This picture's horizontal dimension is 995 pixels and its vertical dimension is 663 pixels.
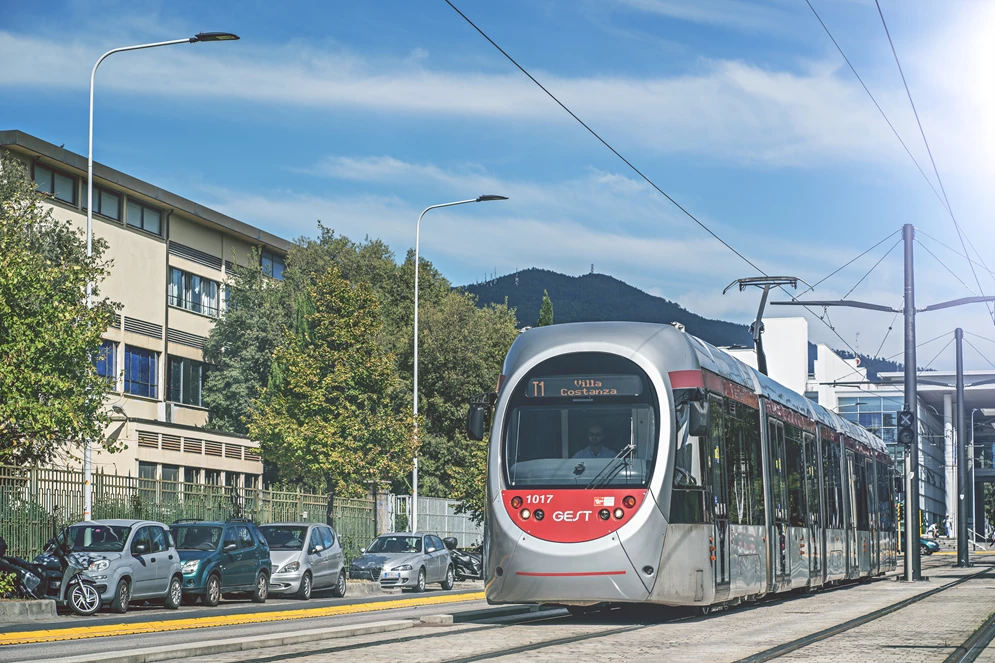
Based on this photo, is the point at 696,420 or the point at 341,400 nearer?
the point at 696,420

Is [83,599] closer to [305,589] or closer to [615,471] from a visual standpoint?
[305,589]

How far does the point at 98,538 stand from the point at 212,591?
3.02 metres

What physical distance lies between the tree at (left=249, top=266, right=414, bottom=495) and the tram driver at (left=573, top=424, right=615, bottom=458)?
2340cm

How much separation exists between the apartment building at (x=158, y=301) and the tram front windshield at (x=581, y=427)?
99.5 feet

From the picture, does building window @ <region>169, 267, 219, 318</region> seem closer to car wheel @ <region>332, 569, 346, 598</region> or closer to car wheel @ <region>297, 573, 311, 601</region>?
car wheel @ <region>332, 569, 346, 598</region>

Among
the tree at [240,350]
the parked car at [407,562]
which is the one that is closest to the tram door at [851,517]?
the parked car at [407,562]

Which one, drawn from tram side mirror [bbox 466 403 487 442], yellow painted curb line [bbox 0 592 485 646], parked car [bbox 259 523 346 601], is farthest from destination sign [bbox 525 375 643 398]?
parked car [bbox 259 523 346 601]

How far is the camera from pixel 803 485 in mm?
23297

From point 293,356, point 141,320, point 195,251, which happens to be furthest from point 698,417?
point 195,251

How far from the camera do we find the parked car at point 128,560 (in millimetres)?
21895

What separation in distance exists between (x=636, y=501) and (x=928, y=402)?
4118 inches

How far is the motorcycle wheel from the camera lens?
21.5 meters

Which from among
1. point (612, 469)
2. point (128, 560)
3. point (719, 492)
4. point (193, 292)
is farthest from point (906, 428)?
point (193, 292)

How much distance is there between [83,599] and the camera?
21547 mm
